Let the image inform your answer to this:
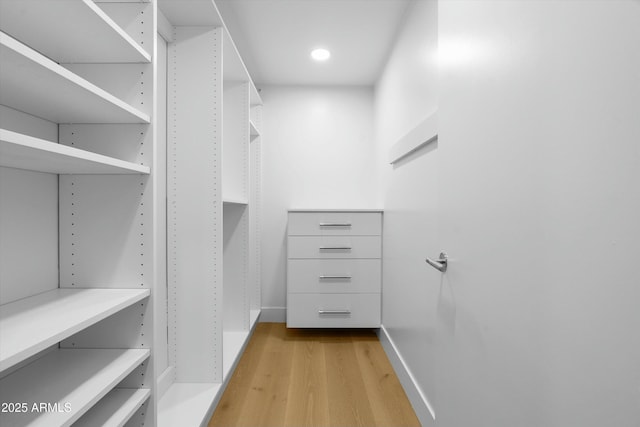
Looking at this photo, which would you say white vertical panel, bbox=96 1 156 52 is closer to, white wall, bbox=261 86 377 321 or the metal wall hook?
the metal wall hook

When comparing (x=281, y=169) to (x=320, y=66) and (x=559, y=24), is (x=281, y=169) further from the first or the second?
(x=559, y=24)

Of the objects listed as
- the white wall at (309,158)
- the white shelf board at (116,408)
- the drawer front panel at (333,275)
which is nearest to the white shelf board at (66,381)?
the white shelf board at (116,408)

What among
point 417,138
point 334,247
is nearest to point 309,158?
point 334,247

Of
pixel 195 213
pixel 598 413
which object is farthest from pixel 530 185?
pixel 195 213

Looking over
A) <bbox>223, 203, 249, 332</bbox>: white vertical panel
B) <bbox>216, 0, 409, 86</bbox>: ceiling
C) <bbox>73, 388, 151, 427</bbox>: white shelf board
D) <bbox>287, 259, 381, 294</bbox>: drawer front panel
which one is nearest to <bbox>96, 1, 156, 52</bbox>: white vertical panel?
<bbox>216, 0, 409, 86</bbox>: ceiling

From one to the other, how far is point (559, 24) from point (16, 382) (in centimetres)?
146

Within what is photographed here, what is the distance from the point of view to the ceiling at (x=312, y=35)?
1.79 metres

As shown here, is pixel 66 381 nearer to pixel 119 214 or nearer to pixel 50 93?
A: pixel 119 214

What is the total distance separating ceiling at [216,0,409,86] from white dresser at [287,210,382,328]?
1.19m

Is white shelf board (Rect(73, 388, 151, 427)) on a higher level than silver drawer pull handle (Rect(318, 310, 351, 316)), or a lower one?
higher

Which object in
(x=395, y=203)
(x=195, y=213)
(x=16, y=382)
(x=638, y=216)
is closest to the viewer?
(x=638, y=216)

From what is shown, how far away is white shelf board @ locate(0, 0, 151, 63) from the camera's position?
704 mm

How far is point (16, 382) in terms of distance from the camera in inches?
31.7

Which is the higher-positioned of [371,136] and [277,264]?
[371,136]
